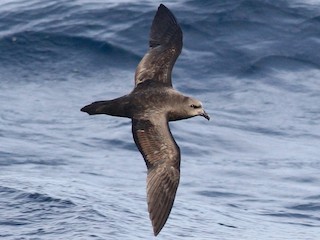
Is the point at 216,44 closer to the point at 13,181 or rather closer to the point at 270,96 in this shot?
the point at 270,96

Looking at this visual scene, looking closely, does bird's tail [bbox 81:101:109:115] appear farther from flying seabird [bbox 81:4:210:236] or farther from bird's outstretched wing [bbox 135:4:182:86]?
bird's outstretched wing [bbox 135:4:182:86]

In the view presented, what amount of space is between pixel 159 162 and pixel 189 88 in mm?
9425

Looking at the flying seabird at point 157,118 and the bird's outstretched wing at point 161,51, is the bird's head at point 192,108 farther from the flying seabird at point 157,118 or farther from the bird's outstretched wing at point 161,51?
the bird's outstretched wing at point 161,51

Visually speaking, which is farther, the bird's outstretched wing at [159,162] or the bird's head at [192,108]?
the bird's head at [192,108]

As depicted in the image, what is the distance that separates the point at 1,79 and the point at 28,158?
116 inches

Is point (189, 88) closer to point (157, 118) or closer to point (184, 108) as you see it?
point (184, 108)

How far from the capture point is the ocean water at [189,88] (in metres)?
20.2

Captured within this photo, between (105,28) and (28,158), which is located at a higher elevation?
(105,28)

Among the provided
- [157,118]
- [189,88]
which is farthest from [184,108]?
[189,88]

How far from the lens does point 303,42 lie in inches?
875

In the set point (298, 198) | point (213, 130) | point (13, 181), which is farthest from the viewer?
point (213, 130)

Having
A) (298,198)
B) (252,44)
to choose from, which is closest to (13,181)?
(298,198)

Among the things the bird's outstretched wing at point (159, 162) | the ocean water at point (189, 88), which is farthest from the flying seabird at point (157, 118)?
the ocean water at point (189, 88)

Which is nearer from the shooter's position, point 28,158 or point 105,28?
point 28,158
